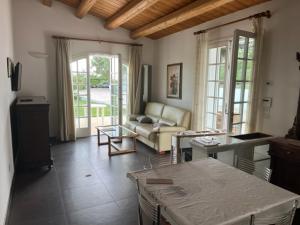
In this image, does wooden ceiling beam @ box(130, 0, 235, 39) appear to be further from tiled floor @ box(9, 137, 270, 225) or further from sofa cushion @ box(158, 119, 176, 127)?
tiled floor @ box(9, 137, 270, 225)

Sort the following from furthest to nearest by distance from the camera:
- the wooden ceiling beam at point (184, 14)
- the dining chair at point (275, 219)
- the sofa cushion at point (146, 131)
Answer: the sofa cushion at point (146, 131), the wooden ceiling beam at point (184, 14), the dining chair at point (275, 219)

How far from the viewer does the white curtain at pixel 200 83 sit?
4488mm

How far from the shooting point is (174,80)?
5641 mm

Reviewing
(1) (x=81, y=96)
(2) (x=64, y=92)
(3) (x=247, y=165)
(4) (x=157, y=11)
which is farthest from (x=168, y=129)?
(2) (x=64, y=92)

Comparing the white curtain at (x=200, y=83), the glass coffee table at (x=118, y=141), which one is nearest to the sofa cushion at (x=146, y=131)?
the glass coffee table at (x=118, y=141)

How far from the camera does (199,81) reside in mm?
4574

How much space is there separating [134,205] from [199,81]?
9.23ft

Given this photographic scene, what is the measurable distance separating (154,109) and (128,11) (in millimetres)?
2589

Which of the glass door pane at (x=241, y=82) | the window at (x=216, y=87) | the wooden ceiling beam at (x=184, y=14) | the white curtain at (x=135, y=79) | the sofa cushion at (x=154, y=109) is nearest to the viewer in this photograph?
Result: the glass door pane at (x=241, y=82)

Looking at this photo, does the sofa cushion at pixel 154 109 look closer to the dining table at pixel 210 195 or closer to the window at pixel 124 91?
the window at pixel 124 91

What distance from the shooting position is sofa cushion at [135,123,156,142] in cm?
469

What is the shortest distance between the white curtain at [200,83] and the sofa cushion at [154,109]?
1263 millimetres

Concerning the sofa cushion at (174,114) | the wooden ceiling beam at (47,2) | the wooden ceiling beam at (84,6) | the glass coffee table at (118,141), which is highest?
the wooden ceiling beam at (47,2)

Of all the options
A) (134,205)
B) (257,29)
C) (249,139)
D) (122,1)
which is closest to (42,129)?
(134,205)
